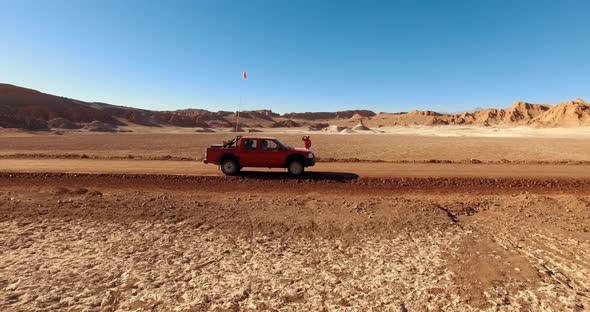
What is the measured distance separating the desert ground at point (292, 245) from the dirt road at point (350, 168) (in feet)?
5.52

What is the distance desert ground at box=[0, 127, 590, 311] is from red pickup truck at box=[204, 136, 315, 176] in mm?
1338

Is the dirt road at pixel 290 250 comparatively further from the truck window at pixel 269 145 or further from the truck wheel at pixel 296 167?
the truck window at pixel 269 145

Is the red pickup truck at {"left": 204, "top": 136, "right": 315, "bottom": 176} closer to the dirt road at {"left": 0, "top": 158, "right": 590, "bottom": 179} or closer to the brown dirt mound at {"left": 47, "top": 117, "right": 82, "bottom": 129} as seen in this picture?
the dirt road at {"left": 0, "top": 158, "right": 590, "bottom": 179}

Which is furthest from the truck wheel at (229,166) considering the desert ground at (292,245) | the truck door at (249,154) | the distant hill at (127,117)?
the distant hill at (127,117)

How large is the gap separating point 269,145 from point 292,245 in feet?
25.2

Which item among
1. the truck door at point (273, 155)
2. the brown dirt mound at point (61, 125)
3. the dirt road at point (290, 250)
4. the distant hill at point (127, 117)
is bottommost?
the dirt road at point (290, 250)

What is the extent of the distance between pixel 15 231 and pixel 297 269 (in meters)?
6.43

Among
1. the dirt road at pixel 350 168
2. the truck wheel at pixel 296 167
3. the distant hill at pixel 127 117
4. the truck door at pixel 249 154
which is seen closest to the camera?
the truck wheel at pixel 296 167

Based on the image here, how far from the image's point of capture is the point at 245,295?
5.05 meters

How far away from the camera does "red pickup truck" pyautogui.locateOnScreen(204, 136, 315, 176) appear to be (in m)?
14.0

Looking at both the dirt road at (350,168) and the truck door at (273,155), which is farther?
the dirt road at (350,168)

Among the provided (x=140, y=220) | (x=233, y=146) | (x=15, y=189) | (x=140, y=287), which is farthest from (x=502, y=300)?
(x=15, y=189)

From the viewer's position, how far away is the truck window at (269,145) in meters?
14.1

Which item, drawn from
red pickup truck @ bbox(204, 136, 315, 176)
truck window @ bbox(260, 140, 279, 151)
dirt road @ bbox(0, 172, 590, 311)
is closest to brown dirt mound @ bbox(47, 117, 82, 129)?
dirt road @ bbox(0, 172, 590, 311)
